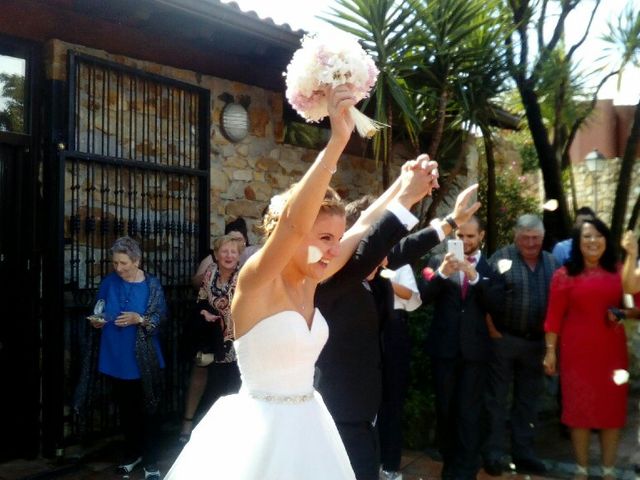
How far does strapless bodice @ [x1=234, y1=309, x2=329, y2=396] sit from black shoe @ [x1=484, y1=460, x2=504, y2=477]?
3.09 m

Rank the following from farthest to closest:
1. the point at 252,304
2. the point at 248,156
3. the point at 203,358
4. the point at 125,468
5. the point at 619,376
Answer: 1. the point at 248,156
2. the point at 203,358
3. the point at 125,468
4. the point at 619,376
5. the point at 252,304

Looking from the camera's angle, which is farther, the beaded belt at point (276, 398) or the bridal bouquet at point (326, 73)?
the beaded belt at point (276, 398)

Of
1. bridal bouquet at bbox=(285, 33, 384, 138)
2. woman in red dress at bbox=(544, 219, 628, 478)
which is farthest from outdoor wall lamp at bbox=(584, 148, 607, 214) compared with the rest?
bridal bouquet at bbox=(285, 33, 384, 138)

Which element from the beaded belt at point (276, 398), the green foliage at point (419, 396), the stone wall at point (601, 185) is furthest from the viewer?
the stone wall at point (601, 185)

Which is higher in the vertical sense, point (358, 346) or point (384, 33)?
point (384, 33)

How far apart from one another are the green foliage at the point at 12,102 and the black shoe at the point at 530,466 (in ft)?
13.6

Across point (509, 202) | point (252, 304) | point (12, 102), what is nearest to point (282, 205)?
point (252, 304)

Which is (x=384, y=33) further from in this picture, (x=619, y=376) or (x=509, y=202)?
(x=509, y=202)

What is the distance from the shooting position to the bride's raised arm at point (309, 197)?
210 centimetres

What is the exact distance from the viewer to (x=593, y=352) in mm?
4723

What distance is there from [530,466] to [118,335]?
9.75ft

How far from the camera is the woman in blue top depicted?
486 cm

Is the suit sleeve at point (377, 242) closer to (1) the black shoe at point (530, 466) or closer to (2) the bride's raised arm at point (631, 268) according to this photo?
(2) the bride's raised arm at point (631, 268)

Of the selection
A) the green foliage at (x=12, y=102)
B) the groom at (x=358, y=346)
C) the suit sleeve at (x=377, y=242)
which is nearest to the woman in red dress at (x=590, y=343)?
the groom at (x=358, y=346)
